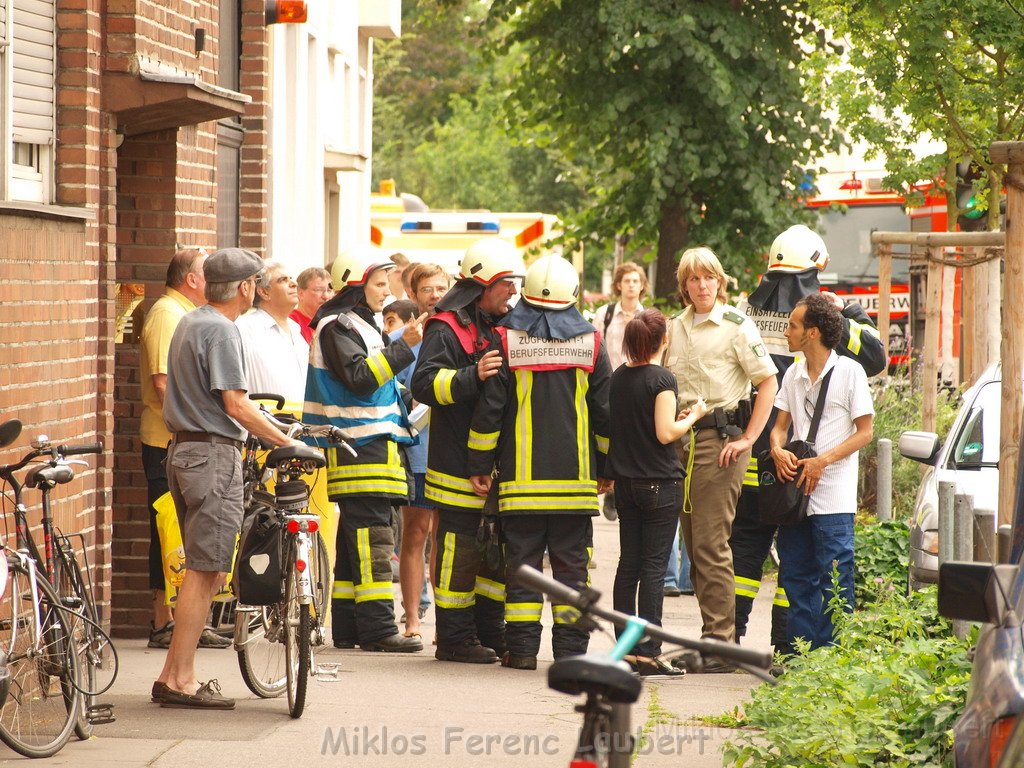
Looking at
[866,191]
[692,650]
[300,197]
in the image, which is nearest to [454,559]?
[692,650]

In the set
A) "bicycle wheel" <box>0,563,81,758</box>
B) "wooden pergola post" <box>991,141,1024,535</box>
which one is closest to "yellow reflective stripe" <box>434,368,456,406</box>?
"bicycle wheel" <box>0,563,81,758</box>

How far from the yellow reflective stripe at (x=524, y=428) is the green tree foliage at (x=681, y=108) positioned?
350 inches

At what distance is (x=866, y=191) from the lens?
2711 cm

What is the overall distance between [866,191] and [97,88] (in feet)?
67.4

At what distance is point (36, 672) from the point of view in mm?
6270

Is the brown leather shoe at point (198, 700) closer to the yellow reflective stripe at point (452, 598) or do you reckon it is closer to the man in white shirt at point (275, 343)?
the yellow reflective stripe at point (452, 598)

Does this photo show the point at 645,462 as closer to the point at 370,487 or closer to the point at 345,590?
the point at 370,487

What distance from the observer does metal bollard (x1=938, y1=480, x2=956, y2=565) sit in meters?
8.00

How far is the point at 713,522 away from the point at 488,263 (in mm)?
1785

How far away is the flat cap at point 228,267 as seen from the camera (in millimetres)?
7160

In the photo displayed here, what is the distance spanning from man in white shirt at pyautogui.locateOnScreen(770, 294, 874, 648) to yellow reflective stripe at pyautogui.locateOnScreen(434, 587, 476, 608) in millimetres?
1657

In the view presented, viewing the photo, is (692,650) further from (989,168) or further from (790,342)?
(989,168)

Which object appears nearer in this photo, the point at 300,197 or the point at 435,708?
the point at 435,708

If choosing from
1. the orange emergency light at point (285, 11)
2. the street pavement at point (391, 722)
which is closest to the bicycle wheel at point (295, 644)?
the street pavement at point (391, 722)
